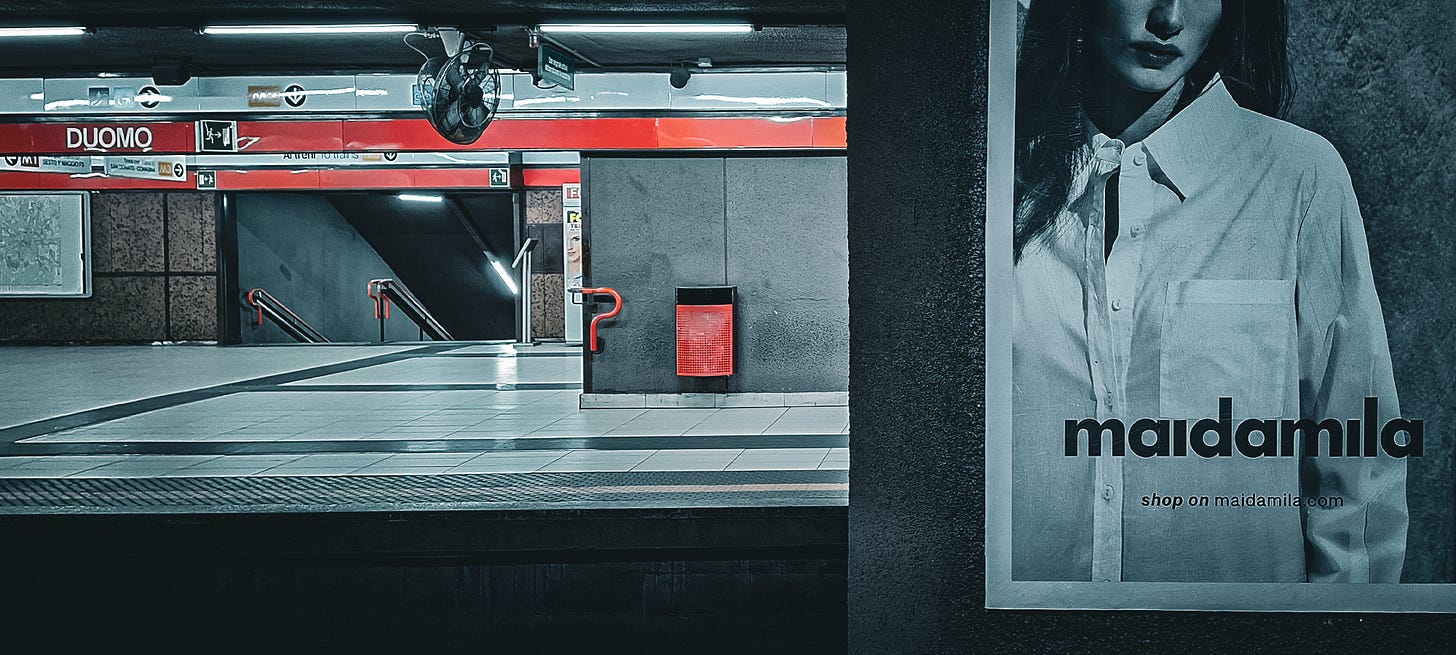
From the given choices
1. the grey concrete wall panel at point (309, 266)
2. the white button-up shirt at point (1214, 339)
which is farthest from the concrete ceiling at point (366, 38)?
the white button-up shirt at point (1214, 339)

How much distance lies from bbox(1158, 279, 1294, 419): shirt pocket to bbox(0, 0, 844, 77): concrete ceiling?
626cm

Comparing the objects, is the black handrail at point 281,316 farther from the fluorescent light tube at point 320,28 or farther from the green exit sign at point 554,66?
the green exit sign at point 554,66

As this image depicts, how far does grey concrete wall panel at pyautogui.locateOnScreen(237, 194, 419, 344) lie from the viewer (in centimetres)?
1391

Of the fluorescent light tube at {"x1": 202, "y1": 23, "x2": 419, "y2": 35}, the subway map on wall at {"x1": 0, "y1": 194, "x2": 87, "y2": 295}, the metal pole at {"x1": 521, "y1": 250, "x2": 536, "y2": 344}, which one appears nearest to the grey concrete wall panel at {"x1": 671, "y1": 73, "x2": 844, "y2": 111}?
the metal pole at {"x1": 521, "y1": 250, "x2": 536, "y2": 344}

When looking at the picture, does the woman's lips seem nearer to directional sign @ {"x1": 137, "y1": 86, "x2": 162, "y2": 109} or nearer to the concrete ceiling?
the concrete ceiling

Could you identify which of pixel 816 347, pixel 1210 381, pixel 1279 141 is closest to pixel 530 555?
pixel 1210 381

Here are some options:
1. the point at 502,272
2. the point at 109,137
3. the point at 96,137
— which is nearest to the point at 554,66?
the point at 109,137

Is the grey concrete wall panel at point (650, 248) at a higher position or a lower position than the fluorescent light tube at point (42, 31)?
lower

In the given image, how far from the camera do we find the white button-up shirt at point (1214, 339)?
1.84 meters

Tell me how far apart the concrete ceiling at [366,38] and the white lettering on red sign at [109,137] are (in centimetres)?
69

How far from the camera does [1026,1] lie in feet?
6.04

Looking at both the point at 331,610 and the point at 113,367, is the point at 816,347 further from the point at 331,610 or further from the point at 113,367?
the point at 113,367

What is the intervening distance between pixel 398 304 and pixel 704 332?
9.57 metres

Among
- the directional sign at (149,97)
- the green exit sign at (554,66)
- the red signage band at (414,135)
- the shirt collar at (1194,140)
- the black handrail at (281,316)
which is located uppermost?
the directional sign at (149,97)
